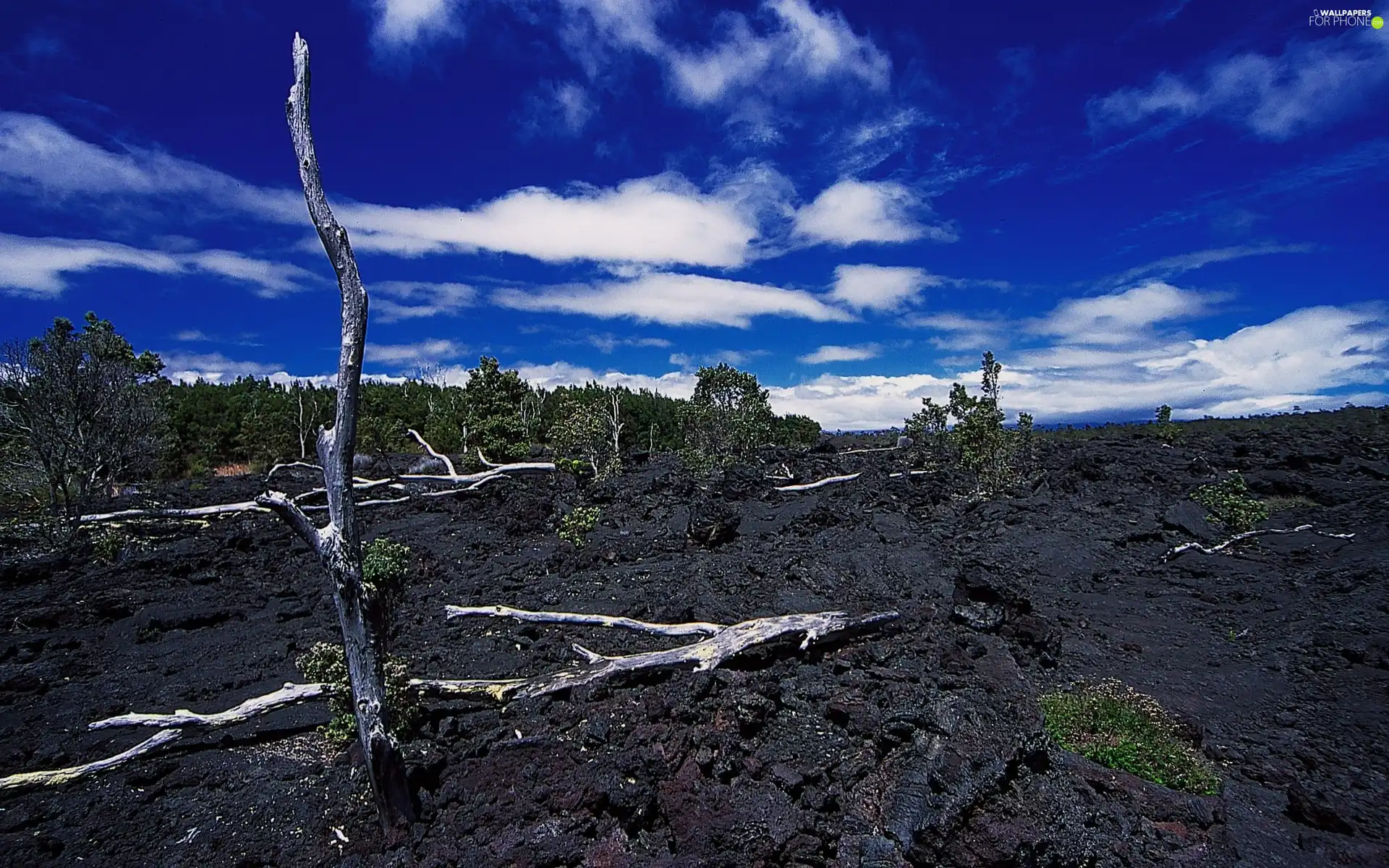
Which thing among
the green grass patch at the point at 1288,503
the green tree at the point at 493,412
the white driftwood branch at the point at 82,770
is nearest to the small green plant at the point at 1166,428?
the green grass patch at the point at 1288,503

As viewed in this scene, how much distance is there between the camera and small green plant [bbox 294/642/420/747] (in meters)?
6.44

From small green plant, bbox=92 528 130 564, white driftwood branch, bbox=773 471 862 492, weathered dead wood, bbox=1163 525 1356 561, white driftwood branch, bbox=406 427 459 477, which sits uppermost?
white driftwood branch, bbox=406 427 459 477

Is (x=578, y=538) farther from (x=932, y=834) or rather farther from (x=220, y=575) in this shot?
(x=932, y=834)

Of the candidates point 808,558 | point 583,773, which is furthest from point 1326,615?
point 583,773

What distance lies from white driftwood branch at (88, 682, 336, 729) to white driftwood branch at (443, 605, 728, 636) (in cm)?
317

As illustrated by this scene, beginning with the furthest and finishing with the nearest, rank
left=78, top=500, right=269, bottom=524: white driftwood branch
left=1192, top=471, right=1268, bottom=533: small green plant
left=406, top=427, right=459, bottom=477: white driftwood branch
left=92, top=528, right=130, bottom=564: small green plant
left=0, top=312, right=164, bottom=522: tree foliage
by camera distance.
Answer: left=0, top=312, right=164, bottom=522: tree foliage
left=406, top=427, right=459, bottom=477: white driftwood branch
left=92, top=528, right=130, bottom=564: small green plant
left=1192, top=471, right=1268, bottom=533: small green plant
left=78, top=500, right=269, bottom=524: white driftwood branch

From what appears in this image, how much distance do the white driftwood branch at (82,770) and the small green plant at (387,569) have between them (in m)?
2.73

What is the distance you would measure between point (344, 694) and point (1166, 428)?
144ft

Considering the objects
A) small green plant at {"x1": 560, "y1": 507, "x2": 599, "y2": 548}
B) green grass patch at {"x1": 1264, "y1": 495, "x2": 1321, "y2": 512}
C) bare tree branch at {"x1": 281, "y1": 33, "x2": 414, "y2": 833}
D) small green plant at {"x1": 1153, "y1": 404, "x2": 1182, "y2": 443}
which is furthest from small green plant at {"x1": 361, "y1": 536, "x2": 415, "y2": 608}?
small green plant at {"x1": 1153, "y1": 404, "x2": 1182, "y2": 443}

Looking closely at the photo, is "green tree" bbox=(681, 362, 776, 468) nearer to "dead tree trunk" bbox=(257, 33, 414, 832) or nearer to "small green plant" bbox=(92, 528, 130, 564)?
"small green plant" bbox=(92, 528, 130, 564)

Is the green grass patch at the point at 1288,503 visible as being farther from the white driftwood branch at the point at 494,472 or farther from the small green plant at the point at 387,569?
the small green plant at the point at 387,569

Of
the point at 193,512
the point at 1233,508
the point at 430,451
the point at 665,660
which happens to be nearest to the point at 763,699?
the point at 665,660

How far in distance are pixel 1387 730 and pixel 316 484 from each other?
99.9 feet

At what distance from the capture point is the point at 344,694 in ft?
21.1
